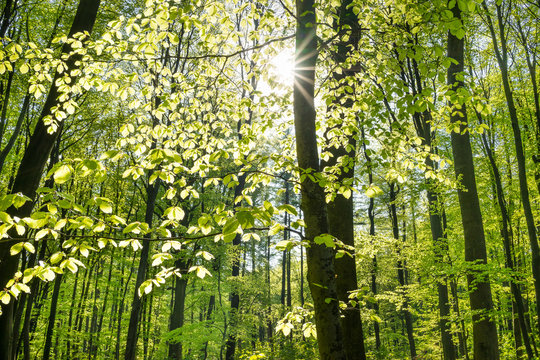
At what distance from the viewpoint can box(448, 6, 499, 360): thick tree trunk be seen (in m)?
5.63

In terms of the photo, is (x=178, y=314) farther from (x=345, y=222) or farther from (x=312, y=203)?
(x=312, y=203)

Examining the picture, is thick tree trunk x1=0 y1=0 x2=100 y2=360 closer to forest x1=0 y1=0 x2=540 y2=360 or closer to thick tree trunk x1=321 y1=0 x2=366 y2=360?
forest x1=0 y1=0 x2=540 y2=360

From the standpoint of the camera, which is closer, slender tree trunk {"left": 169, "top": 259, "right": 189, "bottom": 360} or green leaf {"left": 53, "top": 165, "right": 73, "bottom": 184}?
green leaf {"left": 53, "top": 165, "right": 73, "bottom": 184}

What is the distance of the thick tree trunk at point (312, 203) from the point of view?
232cm

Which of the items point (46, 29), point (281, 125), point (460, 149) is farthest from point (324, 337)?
point (46, 29)

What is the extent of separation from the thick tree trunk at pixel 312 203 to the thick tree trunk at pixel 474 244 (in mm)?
3696

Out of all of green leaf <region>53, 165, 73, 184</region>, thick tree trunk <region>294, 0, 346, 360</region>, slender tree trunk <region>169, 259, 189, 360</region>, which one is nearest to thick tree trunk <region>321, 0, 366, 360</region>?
thick tree trunk <region>294, 0, 346, 360</region>

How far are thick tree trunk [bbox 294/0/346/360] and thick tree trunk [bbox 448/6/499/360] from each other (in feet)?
12.1

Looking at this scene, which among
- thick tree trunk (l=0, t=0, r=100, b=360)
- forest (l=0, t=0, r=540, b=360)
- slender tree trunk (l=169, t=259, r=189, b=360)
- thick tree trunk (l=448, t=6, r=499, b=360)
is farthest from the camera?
slender tree trunk (l=169, t=259, r=189, b=360)

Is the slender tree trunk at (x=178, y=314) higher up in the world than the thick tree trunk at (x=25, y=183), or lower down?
lower down

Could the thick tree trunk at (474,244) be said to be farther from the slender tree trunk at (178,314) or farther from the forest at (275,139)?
the slender tree trunk at (178,314)

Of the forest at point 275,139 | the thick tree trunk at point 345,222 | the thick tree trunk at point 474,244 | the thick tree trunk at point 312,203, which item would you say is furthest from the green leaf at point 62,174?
the thick tree trunk at point 474,244

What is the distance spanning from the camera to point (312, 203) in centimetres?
250

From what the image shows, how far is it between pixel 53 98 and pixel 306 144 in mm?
3176
